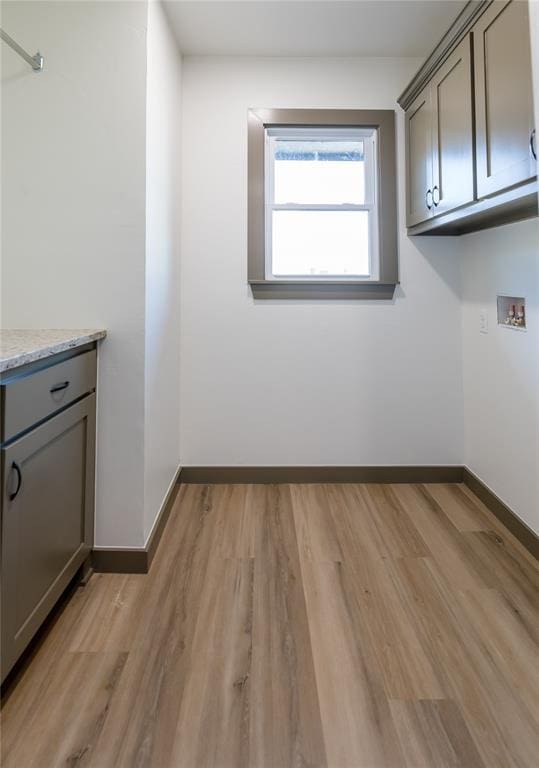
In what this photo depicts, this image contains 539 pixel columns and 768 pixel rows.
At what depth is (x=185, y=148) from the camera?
276cm

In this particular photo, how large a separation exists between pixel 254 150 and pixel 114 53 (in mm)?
1065

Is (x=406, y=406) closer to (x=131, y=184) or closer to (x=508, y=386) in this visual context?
(x=508, y=386)

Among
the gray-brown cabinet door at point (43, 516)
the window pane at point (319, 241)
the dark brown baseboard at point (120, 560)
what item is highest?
the window pane at point (319, 241)

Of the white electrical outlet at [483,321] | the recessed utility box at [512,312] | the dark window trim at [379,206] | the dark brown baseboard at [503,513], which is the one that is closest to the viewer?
the dark brown baseboard at [503,513]

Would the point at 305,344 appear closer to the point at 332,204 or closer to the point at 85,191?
the point at 332,204

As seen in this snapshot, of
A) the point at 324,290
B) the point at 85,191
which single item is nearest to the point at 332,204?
the point at 324,290

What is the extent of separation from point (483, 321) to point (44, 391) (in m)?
2.25

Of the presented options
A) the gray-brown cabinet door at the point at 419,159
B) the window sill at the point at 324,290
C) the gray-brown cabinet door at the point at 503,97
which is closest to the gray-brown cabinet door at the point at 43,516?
the window sill at the point at 324,290

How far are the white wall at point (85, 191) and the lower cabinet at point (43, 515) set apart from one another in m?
0.15

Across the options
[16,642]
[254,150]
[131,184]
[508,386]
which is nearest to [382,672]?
[16,642]

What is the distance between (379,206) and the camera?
9.25 ft

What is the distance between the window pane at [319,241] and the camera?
2.89 m

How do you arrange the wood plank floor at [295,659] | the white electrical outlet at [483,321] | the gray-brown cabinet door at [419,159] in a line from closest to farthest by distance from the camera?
1. the wood plank floor at [295,659]
2. the gray-brown cabinet door at [419,159]
3. the white electrical outlet at [483,321]

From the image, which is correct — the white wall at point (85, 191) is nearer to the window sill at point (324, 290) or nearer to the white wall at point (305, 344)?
the white wall at point (305, 344)
